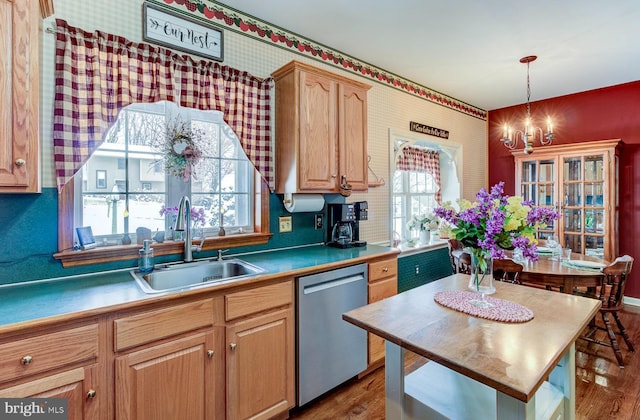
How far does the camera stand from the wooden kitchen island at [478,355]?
38.4 inches

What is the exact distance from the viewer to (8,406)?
3.65 ft

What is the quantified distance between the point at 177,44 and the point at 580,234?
4.63 metres

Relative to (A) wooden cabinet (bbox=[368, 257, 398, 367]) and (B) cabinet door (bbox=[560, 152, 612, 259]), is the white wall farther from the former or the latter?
(B) cabinet door (bbox=[560, 152, 612, 259])

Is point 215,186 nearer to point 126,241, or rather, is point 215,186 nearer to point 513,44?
point 126,241

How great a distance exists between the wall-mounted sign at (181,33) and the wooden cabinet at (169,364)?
5.34 feet

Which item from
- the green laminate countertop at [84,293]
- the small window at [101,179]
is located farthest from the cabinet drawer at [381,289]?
the small window at [101,179]

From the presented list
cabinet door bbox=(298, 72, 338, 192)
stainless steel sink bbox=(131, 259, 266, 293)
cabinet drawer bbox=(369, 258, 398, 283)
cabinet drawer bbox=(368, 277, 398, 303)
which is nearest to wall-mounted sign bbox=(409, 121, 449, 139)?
cabinet door bbox=(298, 72, 338, 192)

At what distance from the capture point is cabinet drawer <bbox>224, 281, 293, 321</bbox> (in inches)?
64.2

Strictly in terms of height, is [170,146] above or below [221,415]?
above

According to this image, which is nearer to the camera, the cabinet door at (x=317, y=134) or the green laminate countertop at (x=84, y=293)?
the green laminate countertop at (x=84, y=293)

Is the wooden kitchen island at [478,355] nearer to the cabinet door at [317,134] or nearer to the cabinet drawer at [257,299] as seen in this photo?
the cabinet drawer at [257,299]

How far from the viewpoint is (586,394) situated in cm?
215

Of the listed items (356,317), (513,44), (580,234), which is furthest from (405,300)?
(580,234)

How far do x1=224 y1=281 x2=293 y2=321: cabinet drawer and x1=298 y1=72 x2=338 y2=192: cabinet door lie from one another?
786 millimetres
